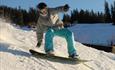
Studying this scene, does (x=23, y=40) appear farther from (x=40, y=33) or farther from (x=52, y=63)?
(x=52, y=63)

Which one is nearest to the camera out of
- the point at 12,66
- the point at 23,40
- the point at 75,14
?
the point at 12,66

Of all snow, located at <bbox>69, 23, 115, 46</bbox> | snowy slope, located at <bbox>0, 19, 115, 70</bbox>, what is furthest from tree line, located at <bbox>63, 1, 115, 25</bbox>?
snowy slope, located at <bbox>0, 19, 115, 70</bbox>

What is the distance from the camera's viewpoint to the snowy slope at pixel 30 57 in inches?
306

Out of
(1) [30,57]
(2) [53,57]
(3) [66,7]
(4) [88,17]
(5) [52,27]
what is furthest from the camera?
(4) [88,17]

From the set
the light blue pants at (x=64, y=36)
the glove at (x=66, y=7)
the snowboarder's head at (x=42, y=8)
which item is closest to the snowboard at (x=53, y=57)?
the light blue pants at (x=64, y=36)

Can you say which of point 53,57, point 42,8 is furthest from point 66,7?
point 53,57

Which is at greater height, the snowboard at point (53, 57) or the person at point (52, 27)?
the person at point (52, 27)

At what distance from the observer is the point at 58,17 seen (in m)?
9.05

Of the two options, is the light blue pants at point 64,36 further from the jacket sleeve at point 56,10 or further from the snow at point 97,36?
the snow at point 97,36

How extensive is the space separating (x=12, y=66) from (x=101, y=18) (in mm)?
111088

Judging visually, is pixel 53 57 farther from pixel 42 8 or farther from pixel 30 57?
pixel 42 8

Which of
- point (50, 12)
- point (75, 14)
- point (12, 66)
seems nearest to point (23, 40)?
point (50, 12)

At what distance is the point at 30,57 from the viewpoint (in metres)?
8.35

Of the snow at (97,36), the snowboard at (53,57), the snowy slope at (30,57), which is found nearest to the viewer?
the snowy slope at (30,57)
